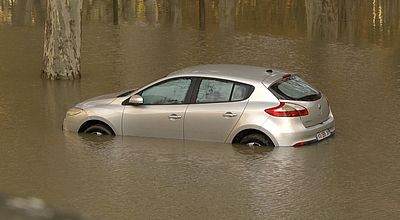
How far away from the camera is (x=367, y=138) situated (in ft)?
37.5

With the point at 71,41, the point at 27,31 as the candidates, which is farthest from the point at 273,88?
the point at 27,31

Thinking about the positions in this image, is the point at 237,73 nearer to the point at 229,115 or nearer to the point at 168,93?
the point at 229,115

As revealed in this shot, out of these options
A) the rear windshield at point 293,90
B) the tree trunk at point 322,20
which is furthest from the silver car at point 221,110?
the tree trunk at point 322,20

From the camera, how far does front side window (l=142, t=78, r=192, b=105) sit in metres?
11.0

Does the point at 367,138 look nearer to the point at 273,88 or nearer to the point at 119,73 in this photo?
the point at 273,88

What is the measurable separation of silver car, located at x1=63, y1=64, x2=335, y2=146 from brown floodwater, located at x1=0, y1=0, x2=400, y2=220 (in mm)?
187

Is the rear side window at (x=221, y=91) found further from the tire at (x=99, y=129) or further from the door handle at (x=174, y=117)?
the tire at (x=99, y=129)

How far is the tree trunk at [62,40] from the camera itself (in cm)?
1795

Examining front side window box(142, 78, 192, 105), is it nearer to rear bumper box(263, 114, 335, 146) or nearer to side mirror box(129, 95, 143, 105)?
side mirror box(129, 95, 143, 105)

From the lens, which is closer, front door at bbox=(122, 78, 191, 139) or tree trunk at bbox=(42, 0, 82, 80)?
front door at bbox=(122, 78, 191, 139)

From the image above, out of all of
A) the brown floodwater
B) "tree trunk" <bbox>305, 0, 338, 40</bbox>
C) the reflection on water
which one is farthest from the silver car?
"tree trunk" <bbox>305, 0, 338, 40</bbox>

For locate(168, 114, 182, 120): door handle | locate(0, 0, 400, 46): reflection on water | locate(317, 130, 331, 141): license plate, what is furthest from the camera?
locate(0, 0, 400, 46): reflection on water

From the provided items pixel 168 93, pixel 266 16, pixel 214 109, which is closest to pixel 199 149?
pixel 214 109

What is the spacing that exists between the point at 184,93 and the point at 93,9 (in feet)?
102
